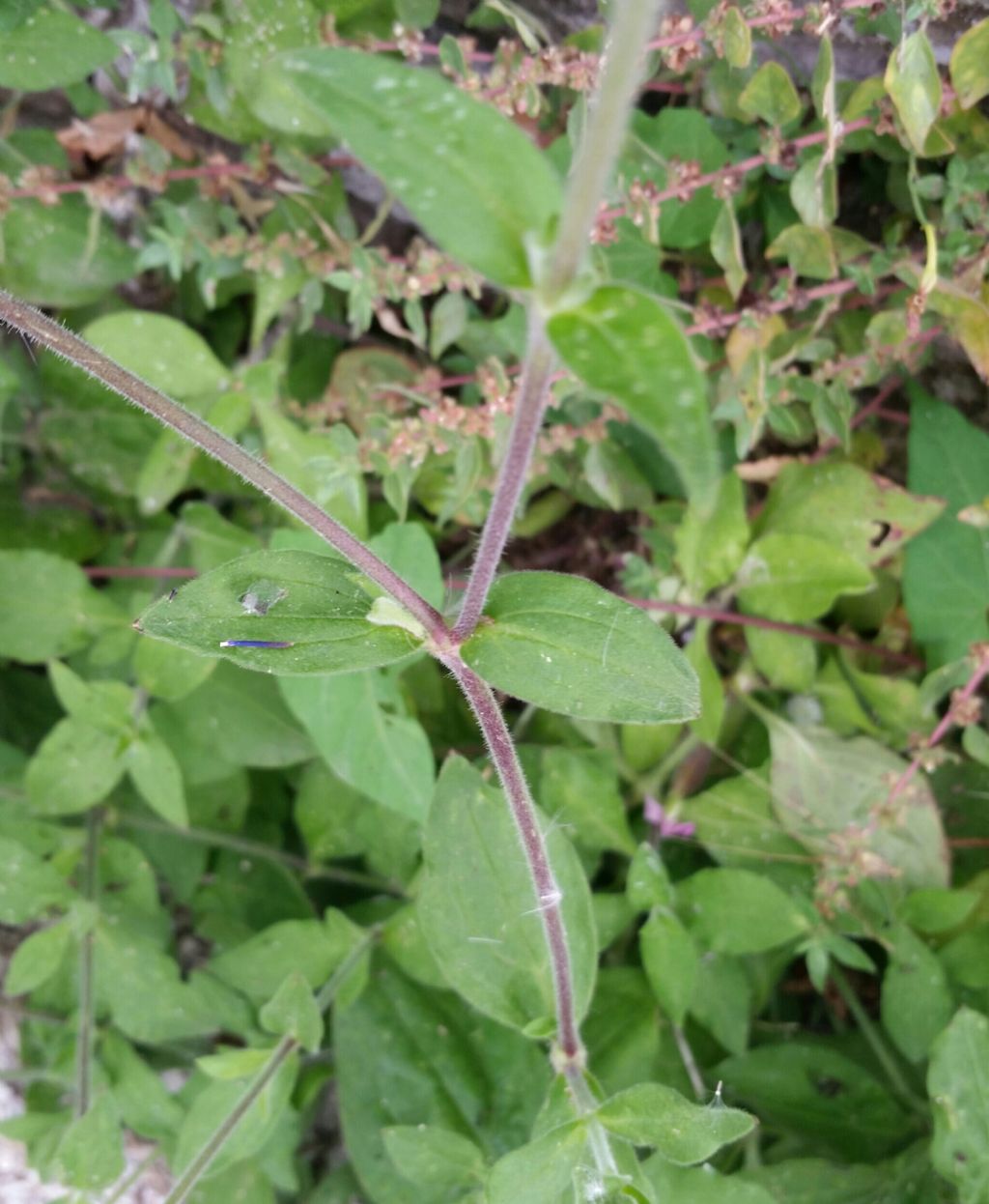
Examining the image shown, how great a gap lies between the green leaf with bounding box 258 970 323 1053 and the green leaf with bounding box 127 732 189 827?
1.16 ft

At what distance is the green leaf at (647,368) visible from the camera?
0.63m

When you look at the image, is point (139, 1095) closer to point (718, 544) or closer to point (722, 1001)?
point (722, 1001)

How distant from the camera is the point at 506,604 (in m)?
1.16

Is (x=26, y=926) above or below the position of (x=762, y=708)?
below

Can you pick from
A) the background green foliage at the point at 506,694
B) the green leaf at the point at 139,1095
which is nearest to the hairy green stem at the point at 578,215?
the background green foliage at the point at 506,694

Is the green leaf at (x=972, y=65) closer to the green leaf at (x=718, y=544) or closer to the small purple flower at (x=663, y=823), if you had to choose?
the green leaf at (x=718, y=544)

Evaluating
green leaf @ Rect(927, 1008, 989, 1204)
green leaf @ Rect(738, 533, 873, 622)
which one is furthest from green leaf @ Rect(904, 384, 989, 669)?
green leaf @ Rect(927, 1008, 989, 1204)

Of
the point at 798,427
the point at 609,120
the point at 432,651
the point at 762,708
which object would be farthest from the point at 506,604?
the point at 762,708

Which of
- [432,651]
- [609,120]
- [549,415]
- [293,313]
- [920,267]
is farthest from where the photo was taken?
[293,313]

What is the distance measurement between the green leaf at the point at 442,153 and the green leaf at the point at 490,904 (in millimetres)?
959

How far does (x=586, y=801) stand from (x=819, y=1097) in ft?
2.23

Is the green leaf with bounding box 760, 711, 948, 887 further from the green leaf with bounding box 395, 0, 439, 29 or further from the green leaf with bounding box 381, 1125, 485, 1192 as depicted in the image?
the green leaf with bounding box 395, 0, 439, 29

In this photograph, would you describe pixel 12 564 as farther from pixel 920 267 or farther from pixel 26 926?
pixel 920 267

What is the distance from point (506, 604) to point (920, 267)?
0.95 meters
